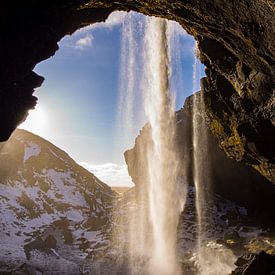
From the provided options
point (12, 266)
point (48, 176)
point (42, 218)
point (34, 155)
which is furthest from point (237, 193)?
point (34, 155)

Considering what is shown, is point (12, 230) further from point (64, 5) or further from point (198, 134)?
point (64, 5)

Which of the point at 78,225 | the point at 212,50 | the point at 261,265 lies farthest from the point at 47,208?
the point at 212,50

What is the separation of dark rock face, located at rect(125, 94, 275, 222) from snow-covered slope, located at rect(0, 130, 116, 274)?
38.3 feet

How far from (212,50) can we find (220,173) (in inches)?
1146

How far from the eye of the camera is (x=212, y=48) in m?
12.0

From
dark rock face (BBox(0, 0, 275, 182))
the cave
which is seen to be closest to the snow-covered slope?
the cave

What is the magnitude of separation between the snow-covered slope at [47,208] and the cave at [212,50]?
2305 cm

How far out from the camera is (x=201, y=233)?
3309 cm

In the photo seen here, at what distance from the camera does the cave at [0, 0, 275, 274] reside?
8.77 m

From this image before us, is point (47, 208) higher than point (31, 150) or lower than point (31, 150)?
lower

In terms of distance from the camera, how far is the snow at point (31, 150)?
2697 inches

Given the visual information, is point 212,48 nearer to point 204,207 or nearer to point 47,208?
point 204,207

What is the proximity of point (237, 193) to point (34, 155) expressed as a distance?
152 ft

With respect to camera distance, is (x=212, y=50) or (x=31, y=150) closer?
(x=212, y=50)
